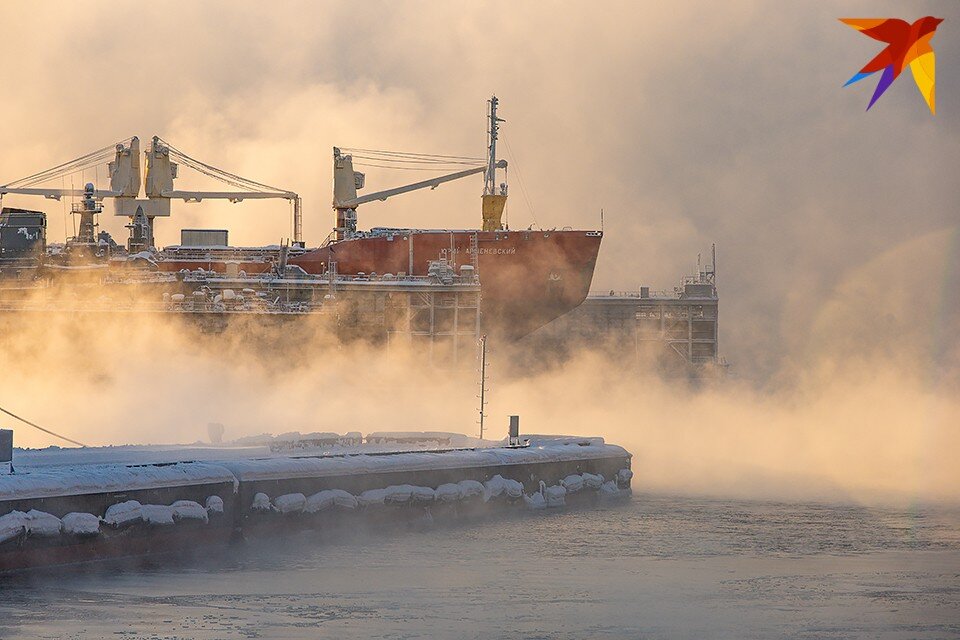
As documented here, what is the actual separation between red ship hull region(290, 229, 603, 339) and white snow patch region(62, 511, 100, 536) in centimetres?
7726

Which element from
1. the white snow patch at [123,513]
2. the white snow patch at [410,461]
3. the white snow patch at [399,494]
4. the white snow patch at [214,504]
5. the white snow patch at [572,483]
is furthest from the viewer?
the white snow patch at [572,483]

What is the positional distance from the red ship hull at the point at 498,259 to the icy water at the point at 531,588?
67632 mm

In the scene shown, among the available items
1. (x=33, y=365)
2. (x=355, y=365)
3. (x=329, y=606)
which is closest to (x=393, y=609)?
(x=329, y=606)

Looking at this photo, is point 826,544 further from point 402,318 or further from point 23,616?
point 402,318

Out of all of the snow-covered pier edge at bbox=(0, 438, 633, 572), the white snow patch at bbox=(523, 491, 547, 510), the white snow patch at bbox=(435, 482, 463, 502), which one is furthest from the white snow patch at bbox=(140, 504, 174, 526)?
the white snow patch at bbox=(523, 491, 547, 510)

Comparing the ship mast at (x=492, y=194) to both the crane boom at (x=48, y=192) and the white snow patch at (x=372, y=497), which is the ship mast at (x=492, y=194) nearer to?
the crane boom at (x=48, y=192)

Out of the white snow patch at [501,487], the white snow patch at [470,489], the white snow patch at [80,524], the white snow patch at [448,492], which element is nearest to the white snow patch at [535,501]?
the white snow patch at [501,487]

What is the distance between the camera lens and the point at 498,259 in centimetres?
11344

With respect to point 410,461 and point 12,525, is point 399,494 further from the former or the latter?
point 12,525

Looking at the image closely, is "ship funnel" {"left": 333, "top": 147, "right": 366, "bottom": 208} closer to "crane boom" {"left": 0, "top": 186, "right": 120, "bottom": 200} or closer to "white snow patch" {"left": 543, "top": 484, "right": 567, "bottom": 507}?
"crane boom" {"left": 0, "top": 186, "right": 120, "bottom": 200}

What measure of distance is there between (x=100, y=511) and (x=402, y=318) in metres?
66.6

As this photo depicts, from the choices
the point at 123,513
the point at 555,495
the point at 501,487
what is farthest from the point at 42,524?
the point at 555,495

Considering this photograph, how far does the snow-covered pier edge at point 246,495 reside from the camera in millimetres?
34719

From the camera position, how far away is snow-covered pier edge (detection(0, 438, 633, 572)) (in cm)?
3472
